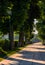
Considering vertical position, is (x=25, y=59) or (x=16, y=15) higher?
(x=16, y=15)

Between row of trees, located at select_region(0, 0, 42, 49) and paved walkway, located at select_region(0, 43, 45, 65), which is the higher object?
row of trees, located at select_region(0, 0, 42, 49)

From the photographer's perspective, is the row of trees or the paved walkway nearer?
the row of trees

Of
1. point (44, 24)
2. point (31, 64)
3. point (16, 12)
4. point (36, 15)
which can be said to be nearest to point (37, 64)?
point (31, 64)

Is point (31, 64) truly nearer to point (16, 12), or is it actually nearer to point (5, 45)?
point (16, 12)

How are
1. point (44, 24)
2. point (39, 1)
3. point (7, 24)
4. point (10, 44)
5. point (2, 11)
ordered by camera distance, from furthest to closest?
point (44, 24)
point (39, 1)
point (10, 44)
point (7, 24)
point (2, 11)

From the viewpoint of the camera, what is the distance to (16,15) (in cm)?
3186

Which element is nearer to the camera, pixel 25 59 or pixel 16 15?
pixel 25 59

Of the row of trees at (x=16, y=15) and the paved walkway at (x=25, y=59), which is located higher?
the row of trees at (x=16, y=15)

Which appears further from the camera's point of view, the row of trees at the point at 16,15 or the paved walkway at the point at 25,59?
the paved walkway at the point at 25,59

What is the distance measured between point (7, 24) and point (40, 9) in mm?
8794

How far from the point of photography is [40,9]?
41.0 meters

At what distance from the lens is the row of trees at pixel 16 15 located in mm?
14853

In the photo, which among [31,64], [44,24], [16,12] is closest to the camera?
[31,64]

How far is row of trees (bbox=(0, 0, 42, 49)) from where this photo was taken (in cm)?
1485
